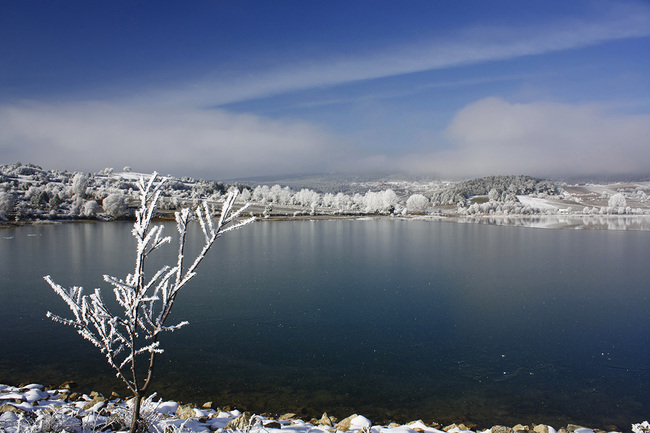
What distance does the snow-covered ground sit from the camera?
18.9 ft

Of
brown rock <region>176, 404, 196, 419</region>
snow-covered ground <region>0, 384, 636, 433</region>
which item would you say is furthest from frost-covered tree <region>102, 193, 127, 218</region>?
brown rock <region>176, 404, 196, 419</region>

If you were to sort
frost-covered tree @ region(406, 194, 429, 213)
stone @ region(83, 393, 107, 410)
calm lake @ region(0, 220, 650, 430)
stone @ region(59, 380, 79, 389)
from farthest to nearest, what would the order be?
1. frost-covered tree @ region(406, 194, 429, 213)
2. stone @ region(59, 380, 79, 389)
3. calm lake @ region(0, 220, 650, 430)
4. stone @ region(83, 393, 107, 410)

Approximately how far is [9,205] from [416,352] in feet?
222

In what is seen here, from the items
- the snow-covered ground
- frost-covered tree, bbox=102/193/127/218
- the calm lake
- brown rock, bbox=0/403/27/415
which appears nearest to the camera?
the snow-covered ground

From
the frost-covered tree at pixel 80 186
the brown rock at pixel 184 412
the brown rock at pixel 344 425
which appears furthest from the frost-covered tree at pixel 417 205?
the brown rock at pixel 184 412

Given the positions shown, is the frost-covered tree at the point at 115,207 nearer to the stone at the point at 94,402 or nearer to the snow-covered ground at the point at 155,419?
the snow-covered ground at the point at 155,419

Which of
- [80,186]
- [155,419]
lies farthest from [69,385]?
[80,186]

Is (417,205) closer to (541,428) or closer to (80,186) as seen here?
(80,186)

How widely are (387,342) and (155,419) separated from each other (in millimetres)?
7772

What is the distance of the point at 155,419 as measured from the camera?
5738mm

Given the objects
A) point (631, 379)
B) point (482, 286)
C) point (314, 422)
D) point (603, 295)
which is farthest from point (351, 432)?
point (603, 295)

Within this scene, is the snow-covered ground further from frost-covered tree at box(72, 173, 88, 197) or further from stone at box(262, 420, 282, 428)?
frost-covered tree at box(72, 173, 88, 197)

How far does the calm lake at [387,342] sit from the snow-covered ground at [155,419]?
2.48 ft

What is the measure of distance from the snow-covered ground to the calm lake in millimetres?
757
